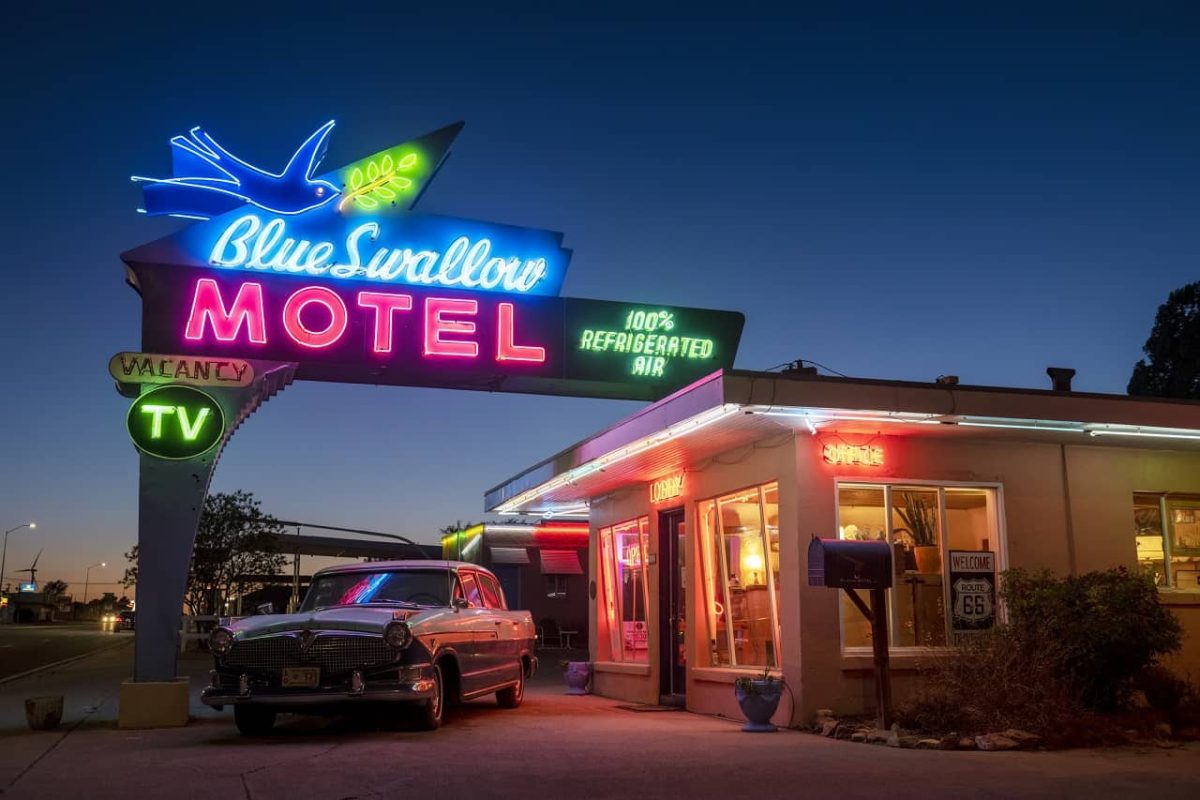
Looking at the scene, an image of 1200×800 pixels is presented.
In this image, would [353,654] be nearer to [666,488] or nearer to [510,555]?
[666,488]

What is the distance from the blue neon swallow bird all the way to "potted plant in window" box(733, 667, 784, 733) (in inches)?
361

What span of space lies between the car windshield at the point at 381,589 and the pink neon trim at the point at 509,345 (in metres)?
3.86

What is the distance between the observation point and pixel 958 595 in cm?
1270

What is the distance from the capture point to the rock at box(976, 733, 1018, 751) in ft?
31.8

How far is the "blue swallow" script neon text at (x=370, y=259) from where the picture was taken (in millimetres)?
15422

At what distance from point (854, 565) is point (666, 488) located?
17.5 feet

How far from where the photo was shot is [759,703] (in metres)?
11.9

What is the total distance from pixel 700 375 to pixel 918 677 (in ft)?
19.6

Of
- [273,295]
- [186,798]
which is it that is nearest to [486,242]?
[273,295]

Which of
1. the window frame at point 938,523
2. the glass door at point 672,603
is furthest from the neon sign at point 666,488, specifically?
the window frame at point 938,523

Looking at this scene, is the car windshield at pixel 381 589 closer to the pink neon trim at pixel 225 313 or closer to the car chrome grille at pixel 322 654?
the car chrome grille at pixel 322 654

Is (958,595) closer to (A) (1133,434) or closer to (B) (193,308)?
(A) (1133,434)

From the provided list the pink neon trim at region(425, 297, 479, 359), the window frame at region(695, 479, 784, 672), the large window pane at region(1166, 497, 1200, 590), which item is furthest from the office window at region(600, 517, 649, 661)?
the large window pane at region(1166, 497, 1200, 590)

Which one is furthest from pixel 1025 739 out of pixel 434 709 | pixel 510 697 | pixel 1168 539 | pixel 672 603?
pixel 510 697
